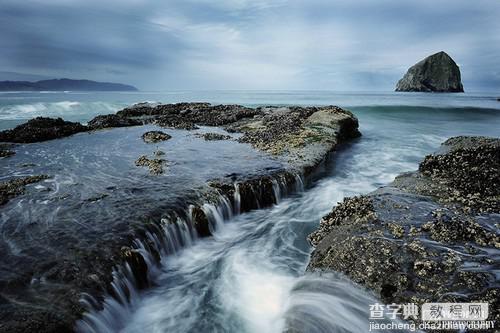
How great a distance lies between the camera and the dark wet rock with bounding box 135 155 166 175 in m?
11.0

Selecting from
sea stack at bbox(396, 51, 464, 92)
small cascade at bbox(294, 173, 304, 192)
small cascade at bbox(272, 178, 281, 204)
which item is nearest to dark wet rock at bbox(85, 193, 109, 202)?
small cascade at bbox(272, 178, 281, 204)

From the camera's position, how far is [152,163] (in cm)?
1184

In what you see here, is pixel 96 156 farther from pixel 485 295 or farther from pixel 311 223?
pixel 485 295

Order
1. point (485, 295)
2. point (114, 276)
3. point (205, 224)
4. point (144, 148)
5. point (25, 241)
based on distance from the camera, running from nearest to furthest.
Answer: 1. point (485, 295)
2. point (114, 276)
3. point (25, 241)
4. point (205, 224)
5. point (144, 148)

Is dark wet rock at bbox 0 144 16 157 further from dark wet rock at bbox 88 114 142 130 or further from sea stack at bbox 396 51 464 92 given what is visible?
sea stack at bbox 396 51 464 92

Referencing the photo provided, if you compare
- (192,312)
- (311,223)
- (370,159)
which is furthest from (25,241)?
(370,159)

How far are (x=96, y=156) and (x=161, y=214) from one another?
742 cm

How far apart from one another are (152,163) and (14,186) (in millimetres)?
4282

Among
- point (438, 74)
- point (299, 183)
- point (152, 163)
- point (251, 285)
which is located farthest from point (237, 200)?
point (438, 74)

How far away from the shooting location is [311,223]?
369 inches

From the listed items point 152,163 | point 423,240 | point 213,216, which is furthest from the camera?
point 152,163

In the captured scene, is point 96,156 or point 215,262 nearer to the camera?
point 215,262

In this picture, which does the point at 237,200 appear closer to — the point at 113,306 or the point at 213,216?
the point at 213,216

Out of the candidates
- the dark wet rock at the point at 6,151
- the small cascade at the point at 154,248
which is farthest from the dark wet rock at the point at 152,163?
the dark wet rock at the point at 6,151
